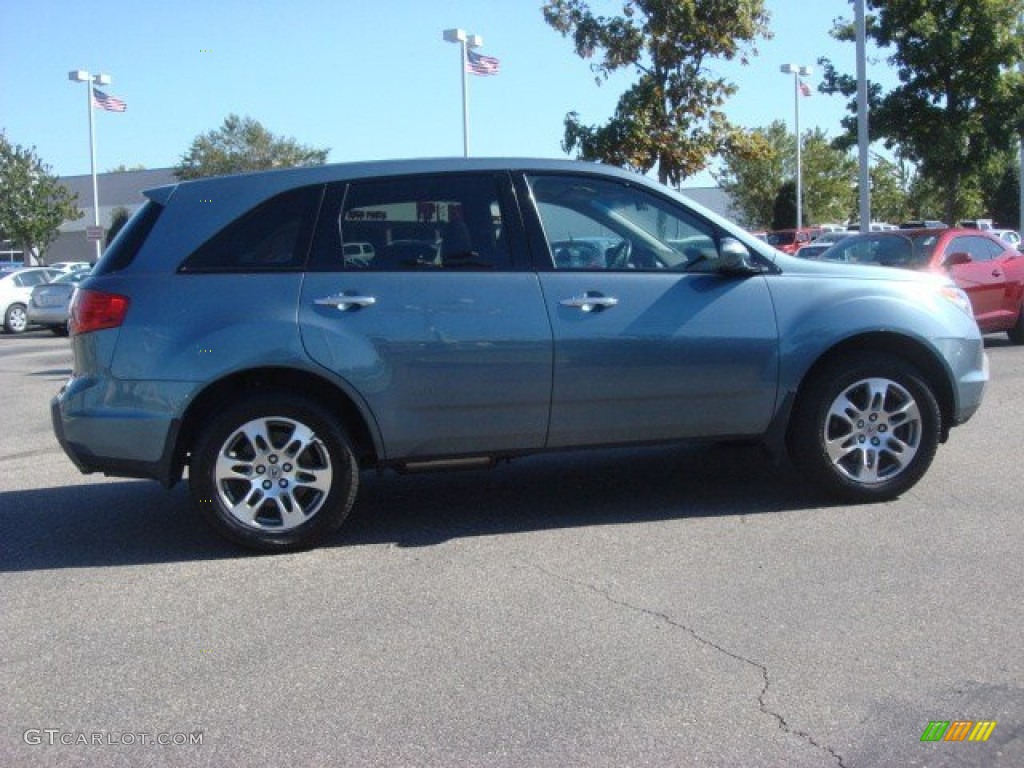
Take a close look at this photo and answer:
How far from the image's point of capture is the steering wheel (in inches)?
232

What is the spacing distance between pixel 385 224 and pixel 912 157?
2238 cm

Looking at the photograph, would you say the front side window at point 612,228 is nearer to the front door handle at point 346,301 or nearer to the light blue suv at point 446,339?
the light blue suv at point 446,339

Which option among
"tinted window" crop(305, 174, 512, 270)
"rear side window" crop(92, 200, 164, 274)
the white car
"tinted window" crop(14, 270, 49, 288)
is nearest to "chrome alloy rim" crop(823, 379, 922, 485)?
"tinted window" crop(305, 174, 512, 270)

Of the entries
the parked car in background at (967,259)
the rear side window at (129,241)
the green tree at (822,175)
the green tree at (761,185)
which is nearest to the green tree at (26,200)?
the green tree at (761,185)

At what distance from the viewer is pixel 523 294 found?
566 cm

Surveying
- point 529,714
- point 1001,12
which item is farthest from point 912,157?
point 529,714

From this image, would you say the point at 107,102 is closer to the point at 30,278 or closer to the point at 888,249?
the point at 30,278

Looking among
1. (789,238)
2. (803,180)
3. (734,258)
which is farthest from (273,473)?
(803,180)

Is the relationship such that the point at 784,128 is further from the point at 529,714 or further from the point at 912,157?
the point at 529,714

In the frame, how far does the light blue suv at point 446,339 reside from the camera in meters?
5.43

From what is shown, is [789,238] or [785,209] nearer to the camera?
[789,238]

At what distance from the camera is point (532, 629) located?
4.46 m

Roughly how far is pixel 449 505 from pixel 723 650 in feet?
8.55

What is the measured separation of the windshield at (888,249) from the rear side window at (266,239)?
9216 millimetres
